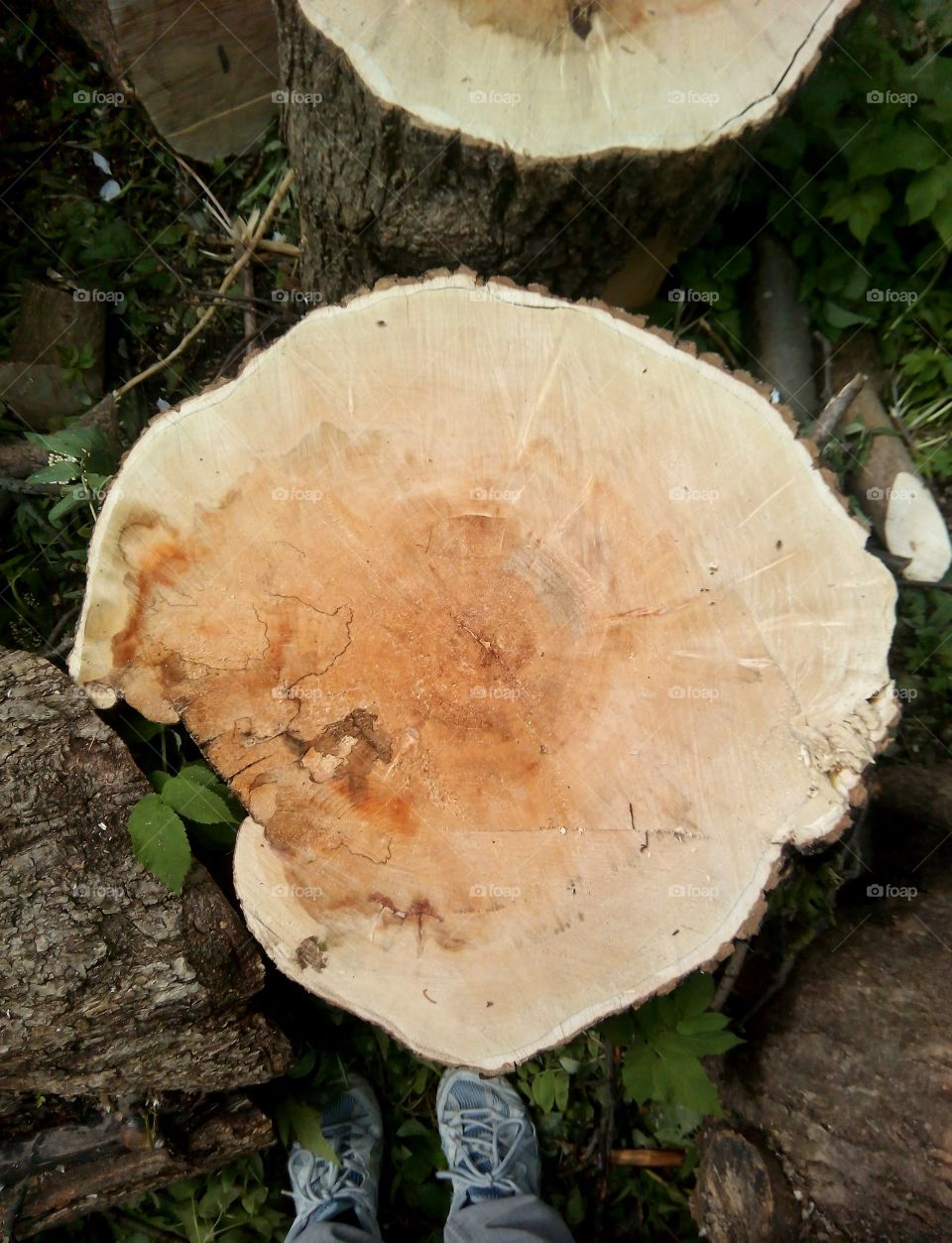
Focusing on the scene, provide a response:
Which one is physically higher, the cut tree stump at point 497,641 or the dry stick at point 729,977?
the cut tree stump at point 497,641

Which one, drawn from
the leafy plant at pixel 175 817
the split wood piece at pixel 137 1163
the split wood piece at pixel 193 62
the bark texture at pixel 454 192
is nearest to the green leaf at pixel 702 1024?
the split wood piece at pixel 137 1163

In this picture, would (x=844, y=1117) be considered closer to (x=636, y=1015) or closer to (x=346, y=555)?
(x=636, y=1015)

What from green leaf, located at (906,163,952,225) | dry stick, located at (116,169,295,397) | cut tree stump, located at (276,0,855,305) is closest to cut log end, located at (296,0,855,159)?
cut tree stump, located at (276,0,855,305)

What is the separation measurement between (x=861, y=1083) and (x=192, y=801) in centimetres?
157

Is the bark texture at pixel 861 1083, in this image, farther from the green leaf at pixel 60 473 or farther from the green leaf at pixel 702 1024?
the green leaf at pixel 60 473

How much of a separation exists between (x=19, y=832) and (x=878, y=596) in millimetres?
1730

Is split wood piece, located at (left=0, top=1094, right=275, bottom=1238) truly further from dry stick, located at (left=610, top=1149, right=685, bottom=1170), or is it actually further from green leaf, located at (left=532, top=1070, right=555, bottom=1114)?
dry stick, located at (left=610, top=1149, right=685, bottom=1170)

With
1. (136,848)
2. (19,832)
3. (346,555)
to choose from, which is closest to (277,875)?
(136,848)

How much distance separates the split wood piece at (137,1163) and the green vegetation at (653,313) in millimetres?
178

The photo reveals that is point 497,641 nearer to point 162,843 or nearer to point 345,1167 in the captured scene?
point 162,843

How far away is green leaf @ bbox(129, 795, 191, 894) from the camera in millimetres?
1717

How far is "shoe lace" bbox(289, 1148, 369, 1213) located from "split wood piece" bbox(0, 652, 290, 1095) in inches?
33.1

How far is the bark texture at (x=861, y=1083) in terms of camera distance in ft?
5.78

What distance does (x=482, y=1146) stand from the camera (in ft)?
7.93
